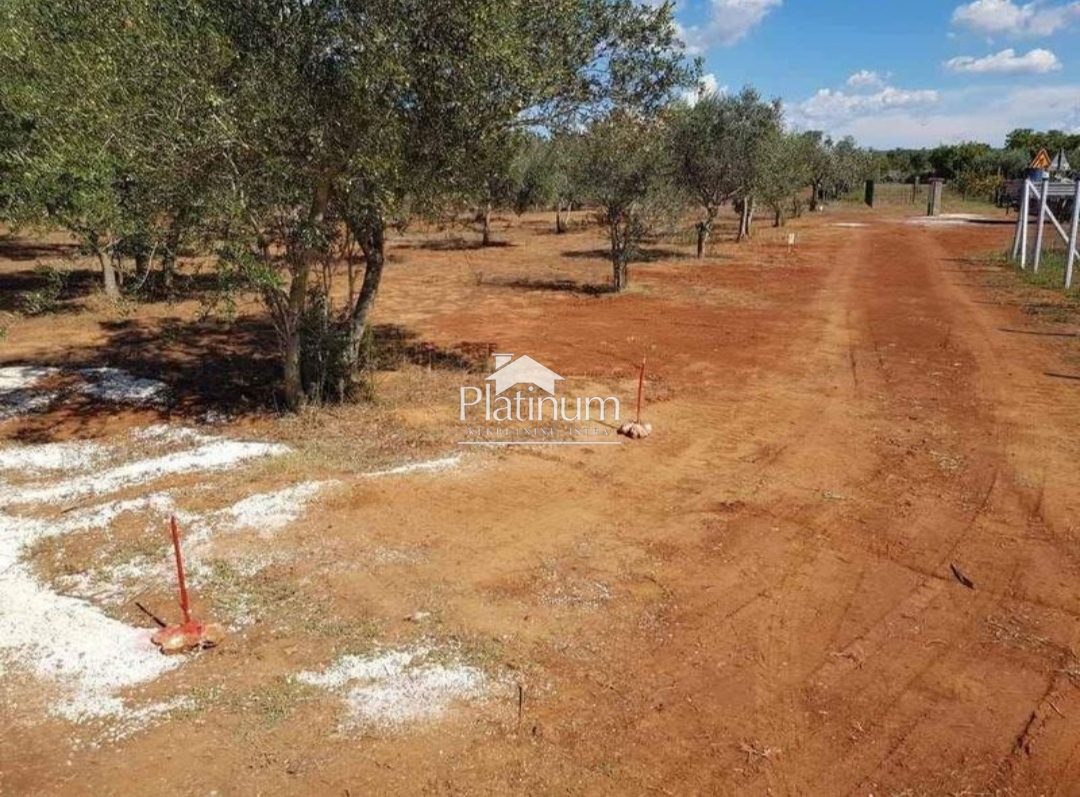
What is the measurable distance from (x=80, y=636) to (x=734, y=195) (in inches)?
1091

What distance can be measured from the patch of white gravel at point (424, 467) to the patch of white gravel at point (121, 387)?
16.5 feet

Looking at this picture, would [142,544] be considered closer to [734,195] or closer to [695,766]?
[695,766]

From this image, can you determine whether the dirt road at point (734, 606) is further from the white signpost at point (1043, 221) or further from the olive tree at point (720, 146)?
the olive tree at point (720, 146)

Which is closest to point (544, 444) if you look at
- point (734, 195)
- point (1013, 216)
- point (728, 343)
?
point (728, 343)

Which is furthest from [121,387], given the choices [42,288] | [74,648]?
[42,288]

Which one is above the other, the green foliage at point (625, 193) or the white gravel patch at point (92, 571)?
the green foliage at point (625, 193)

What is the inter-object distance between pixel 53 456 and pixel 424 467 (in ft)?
15.3

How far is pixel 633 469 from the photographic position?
8.61 metres

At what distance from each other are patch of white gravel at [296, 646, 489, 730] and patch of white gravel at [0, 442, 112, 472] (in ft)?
18.3

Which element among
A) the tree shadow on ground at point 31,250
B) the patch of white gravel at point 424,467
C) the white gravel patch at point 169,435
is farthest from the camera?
the tree shadow on ground at point 31,250

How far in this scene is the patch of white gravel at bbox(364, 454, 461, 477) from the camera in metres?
8.41

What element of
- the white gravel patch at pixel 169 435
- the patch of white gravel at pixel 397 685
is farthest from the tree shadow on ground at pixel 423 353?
the patch of white gravel at pixel 397 685

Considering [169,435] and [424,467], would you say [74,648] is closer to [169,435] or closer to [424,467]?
[424,467]

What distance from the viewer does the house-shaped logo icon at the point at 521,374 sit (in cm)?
1190
